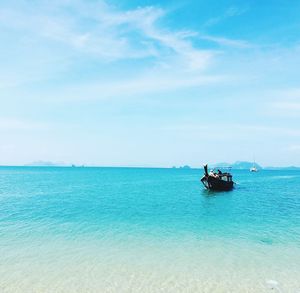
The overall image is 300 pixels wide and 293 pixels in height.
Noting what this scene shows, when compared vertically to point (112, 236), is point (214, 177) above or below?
above

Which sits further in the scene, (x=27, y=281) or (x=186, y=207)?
(x=186, y=207)

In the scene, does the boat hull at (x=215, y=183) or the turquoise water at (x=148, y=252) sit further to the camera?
the boat hull at (x=215, y=183)

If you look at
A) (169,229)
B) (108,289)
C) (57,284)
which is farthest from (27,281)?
(169,229)

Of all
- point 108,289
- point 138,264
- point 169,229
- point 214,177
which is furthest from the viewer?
point 214,177

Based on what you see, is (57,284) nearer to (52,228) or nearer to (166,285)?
(166,285)

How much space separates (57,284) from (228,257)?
362 inches

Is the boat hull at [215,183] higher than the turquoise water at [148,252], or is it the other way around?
the boat hull at [215,183]

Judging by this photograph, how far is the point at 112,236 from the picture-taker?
22.0m

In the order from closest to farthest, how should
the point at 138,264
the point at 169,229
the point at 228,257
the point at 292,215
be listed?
1. the point at 138,264
2. the point at 228,257
3. the point at 169,229
4. the point at 292,215

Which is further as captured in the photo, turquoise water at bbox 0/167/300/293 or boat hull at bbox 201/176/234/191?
boat hull at bbox 201/176/234/191

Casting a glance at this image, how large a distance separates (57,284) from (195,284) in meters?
6.06

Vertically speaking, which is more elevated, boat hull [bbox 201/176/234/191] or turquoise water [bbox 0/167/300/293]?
boat hull [bbox 201/176/234/191]

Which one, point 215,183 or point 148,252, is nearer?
point 148,252

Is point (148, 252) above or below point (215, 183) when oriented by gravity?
below
